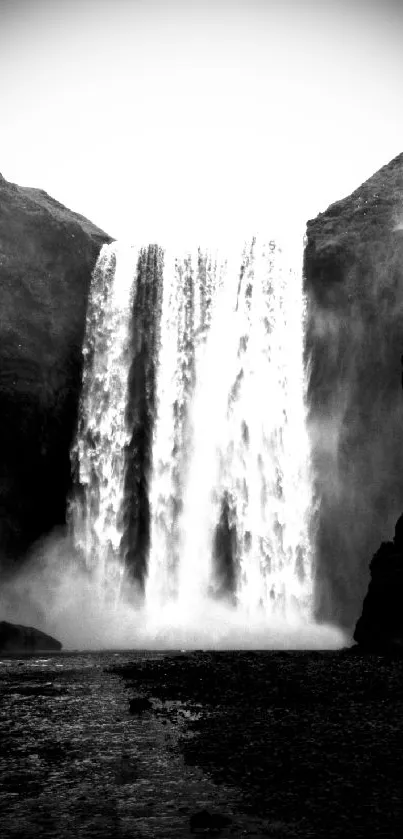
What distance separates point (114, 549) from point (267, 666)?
2139 centimetres

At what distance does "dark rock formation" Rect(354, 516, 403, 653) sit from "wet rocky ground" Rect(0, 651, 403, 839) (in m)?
10.2

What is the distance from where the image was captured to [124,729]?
14.6 meters

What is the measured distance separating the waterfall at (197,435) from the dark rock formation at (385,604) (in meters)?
8.19

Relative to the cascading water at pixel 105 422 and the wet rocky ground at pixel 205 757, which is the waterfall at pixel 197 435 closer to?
the cascading water at pixel 105 422

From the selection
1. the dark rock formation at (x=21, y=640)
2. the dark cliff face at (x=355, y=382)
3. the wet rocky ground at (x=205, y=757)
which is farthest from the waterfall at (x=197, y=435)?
the wet rocky ground at (x=205, y=757)

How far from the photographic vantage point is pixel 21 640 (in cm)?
3816

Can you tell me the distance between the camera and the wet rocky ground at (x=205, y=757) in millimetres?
8523

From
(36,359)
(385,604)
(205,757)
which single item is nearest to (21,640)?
(36,359)

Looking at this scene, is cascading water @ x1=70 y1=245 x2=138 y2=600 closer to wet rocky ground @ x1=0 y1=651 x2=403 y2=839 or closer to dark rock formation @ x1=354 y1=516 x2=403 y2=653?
dark rock formation @ x1=354 y1=516 x2=403 y2=653

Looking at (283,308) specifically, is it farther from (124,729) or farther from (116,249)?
(124,729)

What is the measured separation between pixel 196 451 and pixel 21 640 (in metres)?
15.9

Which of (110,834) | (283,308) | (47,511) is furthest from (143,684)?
(283,308)

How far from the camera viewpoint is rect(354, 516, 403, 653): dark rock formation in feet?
105

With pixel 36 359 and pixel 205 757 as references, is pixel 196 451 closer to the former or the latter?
pixel 36 359
